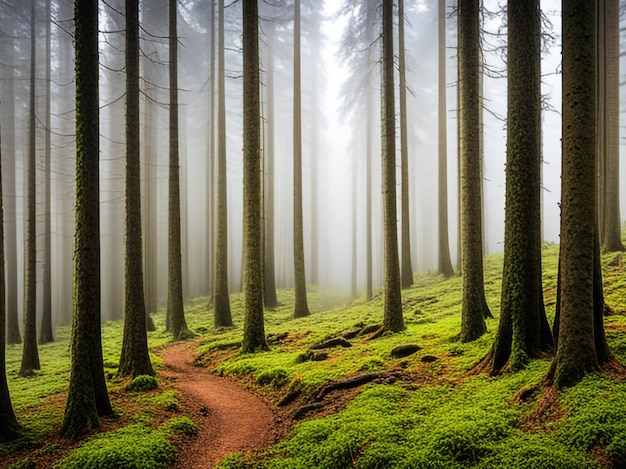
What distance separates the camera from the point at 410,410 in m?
7.21

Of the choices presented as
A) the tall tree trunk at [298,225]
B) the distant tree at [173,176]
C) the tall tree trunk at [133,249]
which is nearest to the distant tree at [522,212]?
the tall tree trunk at [133,249]

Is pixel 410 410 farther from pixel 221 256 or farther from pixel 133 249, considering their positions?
pixel 221 256

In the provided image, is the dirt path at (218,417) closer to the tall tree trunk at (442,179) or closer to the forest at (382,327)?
the forest at (382,327)

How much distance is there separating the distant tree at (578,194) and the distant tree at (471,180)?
12.3ft

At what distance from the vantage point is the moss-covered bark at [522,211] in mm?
7695

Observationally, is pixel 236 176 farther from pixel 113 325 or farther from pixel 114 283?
pixel 113 325

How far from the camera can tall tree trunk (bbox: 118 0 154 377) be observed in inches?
434

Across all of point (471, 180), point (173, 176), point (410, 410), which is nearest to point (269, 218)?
point (173, 176)

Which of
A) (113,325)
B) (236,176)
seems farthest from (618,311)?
(236,176)

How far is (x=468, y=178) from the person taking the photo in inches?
402

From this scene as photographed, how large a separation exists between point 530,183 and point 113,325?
82.6 feet

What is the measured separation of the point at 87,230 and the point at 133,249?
3.51 meters

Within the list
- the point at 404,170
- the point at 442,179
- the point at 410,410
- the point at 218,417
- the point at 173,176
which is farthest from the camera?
the point at 442,179

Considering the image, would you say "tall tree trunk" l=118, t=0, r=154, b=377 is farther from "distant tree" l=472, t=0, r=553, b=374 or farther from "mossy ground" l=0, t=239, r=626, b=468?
"distant tree" l=472, t=0, r=553, b=374
